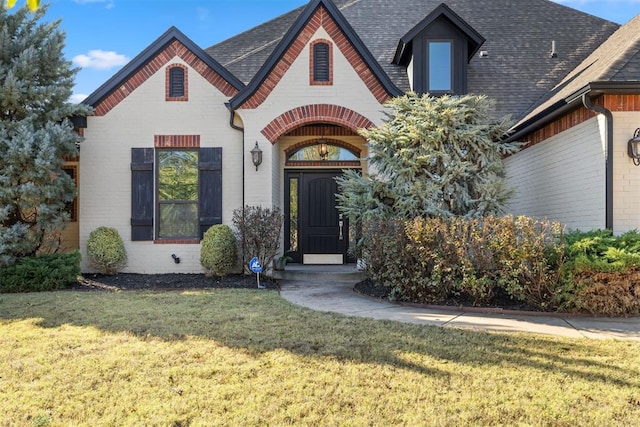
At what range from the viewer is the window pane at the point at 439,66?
36.2 ft

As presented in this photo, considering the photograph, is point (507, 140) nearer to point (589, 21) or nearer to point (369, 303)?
point (369, 303)

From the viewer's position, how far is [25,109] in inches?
364

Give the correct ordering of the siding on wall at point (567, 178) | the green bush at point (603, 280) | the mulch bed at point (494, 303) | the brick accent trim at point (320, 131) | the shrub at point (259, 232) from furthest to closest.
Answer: the brick accent trim at point (320, 131) < the shrub at point (259, 232) < the siding on wall at point (567, 178) < the mulch bed at point (494, 303) < the green bush at point (603, 280)

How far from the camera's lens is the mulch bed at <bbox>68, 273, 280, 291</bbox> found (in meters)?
8.91

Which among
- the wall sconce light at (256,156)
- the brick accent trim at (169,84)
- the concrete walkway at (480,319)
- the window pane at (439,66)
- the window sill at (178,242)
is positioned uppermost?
the window pane at (439,66)

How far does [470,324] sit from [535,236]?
62.8 inches

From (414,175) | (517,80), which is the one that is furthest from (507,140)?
(414,175)

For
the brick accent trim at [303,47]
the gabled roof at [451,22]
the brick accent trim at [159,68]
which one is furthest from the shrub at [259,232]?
the gabled roof at [451,22]

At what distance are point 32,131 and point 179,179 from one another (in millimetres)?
2840

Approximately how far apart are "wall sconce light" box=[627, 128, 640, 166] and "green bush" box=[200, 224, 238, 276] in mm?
7067

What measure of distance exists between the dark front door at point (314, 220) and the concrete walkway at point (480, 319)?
12.8 feet

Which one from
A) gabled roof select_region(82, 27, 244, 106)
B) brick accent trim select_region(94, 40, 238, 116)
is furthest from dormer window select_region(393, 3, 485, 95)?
brick accent trim select_region(94, 40, 238, 116)

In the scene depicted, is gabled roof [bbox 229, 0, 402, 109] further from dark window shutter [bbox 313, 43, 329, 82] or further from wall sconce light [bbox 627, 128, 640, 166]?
wall sconce light [bbox 627, 128, 640, 166]

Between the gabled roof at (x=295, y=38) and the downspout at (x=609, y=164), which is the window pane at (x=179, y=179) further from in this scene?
the downspout at (x=609, y=164)
